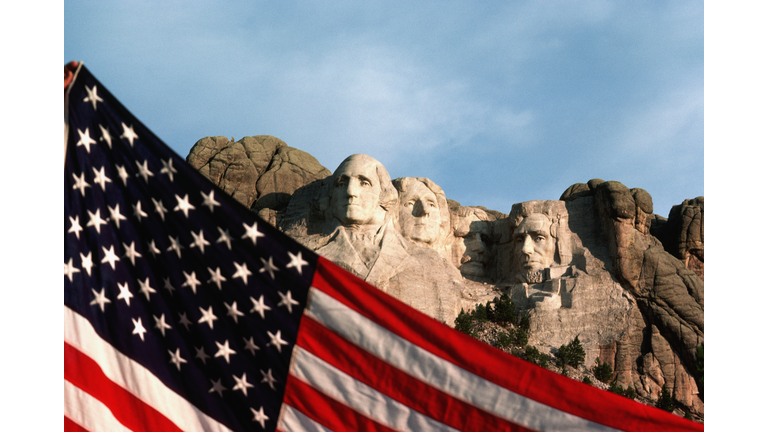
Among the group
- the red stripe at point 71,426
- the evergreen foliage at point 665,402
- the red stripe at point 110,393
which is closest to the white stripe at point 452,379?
the red stripe at point 110,393

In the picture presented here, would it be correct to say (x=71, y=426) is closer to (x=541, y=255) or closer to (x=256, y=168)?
(x=541, y=255)

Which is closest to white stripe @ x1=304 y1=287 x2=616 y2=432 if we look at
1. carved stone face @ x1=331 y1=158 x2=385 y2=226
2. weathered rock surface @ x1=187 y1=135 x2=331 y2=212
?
carved stone face @ x1=331 y1=158 x2=385 y2=226

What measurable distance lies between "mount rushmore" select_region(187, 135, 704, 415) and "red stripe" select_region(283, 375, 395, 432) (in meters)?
15.1

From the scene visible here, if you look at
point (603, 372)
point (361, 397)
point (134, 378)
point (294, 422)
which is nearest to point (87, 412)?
point (134, 378)

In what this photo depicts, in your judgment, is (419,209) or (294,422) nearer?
(294,422)

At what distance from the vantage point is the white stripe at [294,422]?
522 cm

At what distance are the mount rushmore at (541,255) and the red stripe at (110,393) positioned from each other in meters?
15.2

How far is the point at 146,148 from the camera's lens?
5.40 metres

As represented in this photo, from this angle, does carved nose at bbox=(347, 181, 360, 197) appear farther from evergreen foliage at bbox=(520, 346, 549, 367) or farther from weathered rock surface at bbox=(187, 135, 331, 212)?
evergreen foliage at bbox=(520, 346, 549, 367)

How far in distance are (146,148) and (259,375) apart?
1709 mm

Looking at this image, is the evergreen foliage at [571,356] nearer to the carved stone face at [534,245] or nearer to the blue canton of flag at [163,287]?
the carved stone face at [534,245]

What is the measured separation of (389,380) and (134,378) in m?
1.68

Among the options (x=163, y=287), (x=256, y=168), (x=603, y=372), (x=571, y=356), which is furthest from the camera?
(x=256, y=168)

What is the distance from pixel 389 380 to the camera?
5230 mm
